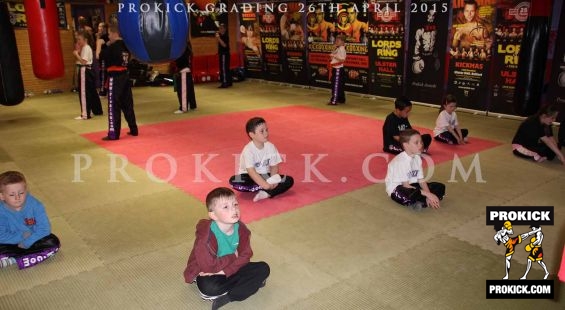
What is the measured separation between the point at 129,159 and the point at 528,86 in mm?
5532

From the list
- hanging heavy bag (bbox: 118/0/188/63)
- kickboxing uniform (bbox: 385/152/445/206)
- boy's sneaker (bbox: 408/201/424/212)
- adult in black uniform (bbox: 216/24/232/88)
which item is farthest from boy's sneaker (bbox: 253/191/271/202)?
adult in black uniform (bbox: 216/24/232/88)

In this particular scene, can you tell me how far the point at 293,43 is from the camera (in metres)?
14.2

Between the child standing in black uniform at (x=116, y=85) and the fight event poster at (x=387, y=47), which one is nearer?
the child standing in black uniform at (x=116, y=85)

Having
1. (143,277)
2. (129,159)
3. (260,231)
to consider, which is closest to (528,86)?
(260,231)

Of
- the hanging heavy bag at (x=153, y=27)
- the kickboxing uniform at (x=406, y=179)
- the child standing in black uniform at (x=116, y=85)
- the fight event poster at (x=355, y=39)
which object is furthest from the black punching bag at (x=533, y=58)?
the fight event poster at (x=355, y=39)

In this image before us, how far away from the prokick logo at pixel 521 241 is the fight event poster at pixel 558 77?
4.81 metres

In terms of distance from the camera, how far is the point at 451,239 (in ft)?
13.4

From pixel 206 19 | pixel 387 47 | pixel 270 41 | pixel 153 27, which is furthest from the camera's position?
pixel 206 19

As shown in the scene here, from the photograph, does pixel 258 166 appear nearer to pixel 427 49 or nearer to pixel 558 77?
pixel 558 77

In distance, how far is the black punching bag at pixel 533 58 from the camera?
17.0ft

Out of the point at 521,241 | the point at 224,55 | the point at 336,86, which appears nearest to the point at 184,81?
the point at 336,86

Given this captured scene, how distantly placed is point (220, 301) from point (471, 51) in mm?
8633

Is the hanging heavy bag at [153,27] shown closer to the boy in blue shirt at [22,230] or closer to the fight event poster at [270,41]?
the boy in blue shirt at [22,230]

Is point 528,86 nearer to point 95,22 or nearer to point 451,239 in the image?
point 451,239
